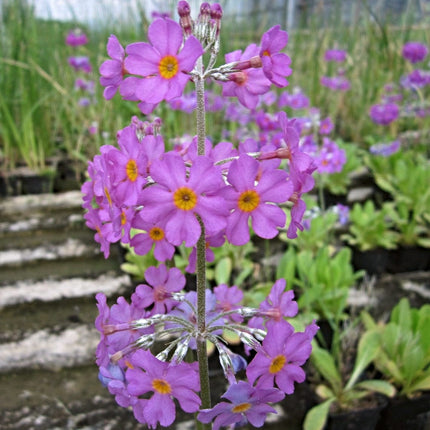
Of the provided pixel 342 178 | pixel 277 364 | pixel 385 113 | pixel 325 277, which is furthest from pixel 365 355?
pixel 385 113

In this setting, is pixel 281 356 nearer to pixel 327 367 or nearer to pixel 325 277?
pixel 327 367

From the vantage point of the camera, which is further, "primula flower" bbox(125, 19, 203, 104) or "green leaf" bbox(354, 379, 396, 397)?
"green leaf" bbox(354, 379, 396, 397)

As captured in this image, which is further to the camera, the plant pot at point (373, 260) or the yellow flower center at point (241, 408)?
the plant pot at point (373, 260)

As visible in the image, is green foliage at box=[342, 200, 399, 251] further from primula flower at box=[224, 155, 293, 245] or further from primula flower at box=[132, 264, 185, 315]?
primula flower at box=[224, 155, 293, 245]

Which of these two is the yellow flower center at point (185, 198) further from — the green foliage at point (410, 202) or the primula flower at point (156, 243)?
the green foliage at point (410, 202)

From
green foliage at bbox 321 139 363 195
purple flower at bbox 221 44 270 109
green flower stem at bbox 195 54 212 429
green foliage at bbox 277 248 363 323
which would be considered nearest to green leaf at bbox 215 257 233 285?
green foliage at bbox 277 248 363 323

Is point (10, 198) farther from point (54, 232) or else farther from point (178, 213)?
point (178, 213)

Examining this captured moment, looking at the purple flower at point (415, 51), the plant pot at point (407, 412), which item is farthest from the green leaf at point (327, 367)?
the purple flower at point (415, 51)
